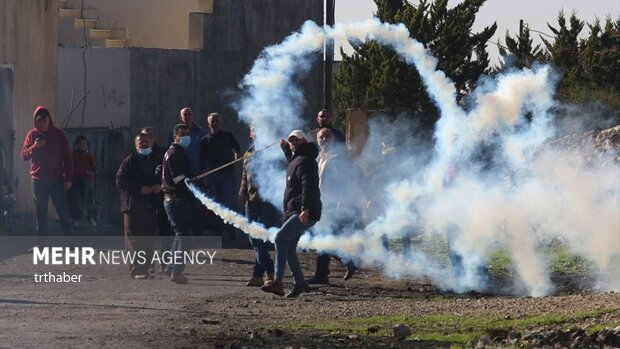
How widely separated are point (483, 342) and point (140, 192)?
652cm

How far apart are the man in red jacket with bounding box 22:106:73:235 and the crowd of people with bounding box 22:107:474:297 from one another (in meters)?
0.01

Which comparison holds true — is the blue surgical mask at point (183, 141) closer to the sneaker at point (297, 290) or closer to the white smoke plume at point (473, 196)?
the white smoke plume at point (473, 196)

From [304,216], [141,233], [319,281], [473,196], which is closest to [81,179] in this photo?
[141,233]

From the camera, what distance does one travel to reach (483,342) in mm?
12266

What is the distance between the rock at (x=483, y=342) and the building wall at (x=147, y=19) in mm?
18713

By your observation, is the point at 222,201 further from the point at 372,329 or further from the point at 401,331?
the point at 401,331

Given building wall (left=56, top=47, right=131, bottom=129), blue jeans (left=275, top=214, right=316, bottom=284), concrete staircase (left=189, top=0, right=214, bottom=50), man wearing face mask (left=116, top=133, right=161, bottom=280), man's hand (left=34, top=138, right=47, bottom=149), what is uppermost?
concrete staircase (left=189, top=0, right=214, bottom=50)

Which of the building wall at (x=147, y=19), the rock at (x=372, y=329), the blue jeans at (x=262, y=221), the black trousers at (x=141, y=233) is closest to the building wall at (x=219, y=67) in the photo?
the building wall at (x=147, y=19)

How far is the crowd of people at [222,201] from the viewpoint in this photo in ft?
52.3

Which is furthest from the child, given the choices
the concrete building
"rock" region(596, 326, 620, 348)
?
"rock" region(596, 326, 620, 348)

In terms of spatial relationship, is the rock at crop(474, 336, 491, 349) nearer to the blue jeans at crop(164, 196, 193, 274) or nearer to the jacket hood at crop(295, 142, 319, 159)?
the jacket hood at crop(295, 142, 319, 159)

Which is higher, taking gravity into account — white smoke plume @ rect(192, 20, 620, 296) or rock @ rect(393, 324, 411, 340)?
white smoke plume @ rect(192, 20, 620, 296)

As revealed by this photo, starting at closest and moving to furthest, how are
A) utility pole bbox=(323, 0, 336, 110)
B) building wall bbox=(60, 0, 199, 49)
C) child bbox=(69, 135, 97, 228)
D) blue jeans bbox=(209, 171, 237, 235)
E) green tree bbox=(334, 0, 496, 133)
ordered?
blue jeans bbox=(209, 171, 237, 235) < child bbox=(69, 135, 97, 228) < utility pole bbox=(323, 0, 336, 110) < building wall bbox=(60, 0, 199, 49) < green tree bbox=(334, 0, 496, 133)

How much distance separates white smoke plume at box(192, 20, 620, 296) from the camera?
18438 millimetres
